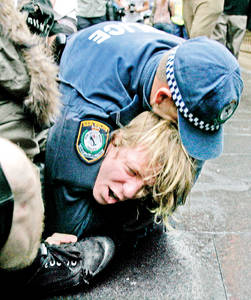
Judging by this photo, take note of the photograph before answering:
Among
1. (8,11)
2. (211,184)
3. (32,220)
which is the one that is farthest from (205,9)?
(32,220)

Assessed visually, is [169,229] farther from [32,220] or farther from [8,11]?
[8,11]

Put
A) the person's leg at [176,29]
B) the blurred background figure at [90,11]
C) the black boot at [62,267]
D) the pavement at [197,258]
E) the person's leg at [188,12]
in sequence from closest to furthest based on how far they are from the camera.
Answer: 1. the black boot at [62,267]
2. the pavement at [197,258]
3. the blurred background figure at [90,11]
4. the person's leg at [188,12]
5. the person's leg at [176,29]

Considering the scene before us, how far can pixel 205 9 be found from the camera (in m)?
3.77

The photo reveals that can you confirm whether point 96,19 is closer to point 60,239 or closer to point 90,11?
point 90,11

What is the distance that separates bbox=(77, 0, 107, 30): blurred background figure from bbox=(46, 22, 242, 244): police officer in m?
2.03

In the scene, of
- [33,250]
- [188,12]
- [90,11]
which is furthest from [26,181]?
[188,12]

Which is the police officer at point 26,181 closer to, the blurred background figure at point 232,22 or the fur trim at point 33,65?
the fur trim at point 33,65

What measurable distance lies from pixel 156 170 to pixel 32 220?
24.9 inches

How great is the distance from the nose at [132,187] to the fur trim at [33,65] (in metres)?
0.42

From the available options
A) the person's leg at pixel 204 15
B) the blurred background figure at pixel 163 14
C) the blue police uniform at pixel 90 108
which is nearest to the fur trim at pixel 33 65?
the blue police uniform at pixel 90 108

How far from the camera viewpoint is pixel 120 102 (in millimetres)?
1701

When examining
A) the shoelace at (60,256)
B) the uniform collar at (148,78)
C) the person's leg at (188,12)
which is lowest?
the person's leg at (188,12)

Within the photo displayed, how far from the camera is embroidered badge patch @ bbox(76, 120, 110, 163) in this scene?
1.55m

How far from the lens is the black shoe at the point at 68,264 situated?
4.52ft
